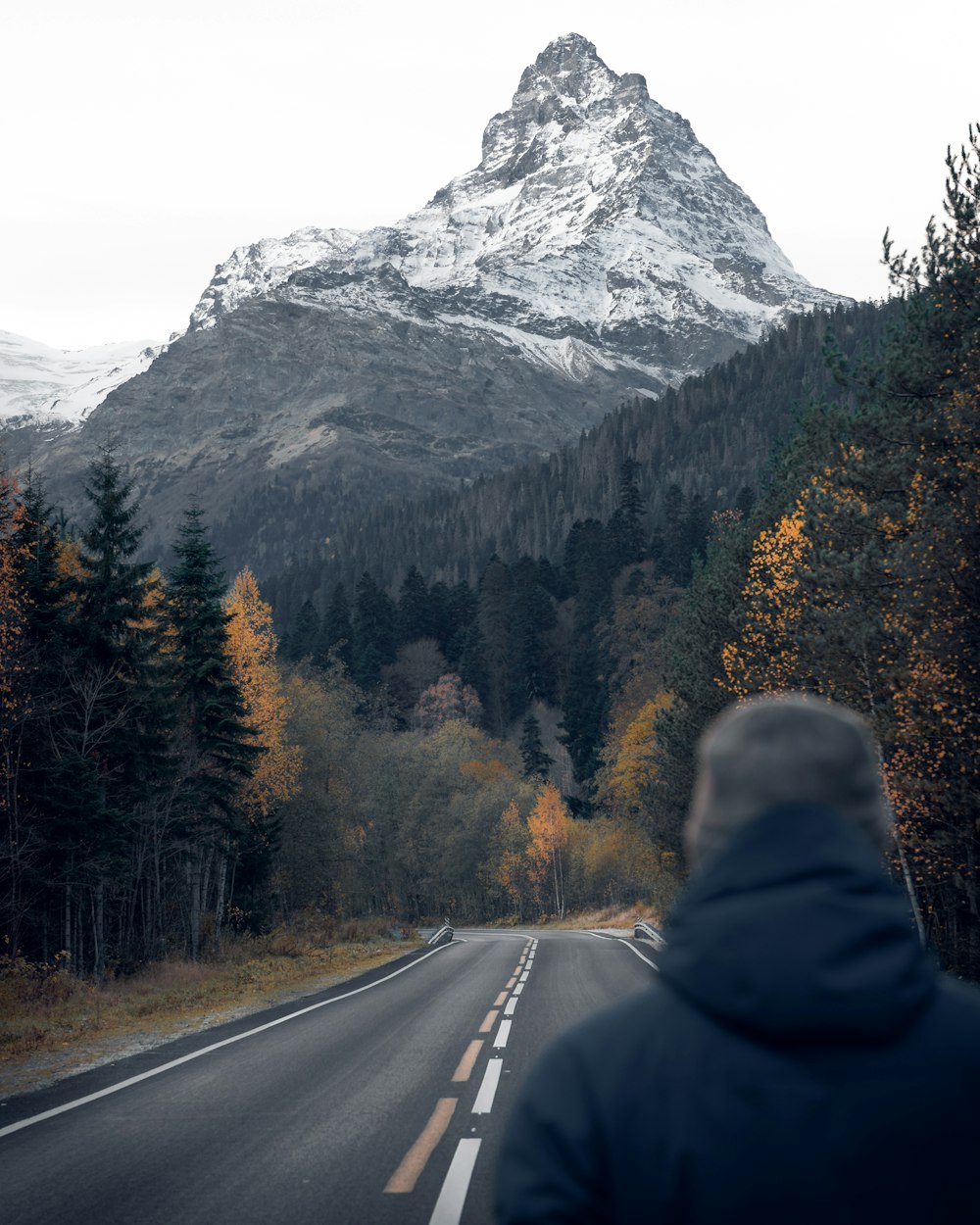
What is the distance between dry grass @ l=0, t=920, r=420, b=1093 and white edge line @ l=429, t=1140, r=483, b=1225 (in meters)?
5.70

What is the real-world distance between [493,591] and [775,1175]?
364 ft

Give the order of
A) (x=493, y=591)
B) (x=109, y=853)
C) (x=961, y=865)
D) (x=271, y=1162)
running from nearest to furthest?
(x=271, y=1162) < (x=961, y=865) < (x=109, y=853) < (x=493, y=591)

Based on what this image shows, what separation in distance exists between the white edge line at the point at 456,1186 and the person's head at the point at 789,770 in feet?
17.5

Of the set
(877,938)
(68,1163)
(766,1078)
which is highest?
(877,938)

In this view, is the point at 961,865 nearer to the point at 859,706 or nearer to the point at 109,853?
the point at 859,706

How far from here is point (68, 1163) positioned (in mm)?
8023

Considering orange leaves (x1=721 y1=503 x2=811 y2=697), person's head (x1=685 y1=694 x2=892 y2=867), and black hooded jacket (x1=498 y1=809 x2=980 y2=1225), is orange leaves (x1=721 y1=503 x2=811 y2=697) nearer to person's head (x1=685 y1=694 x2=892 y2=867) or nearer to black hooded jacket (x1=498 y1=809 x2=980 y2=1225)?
person's head (x1=685 y1=694 x2=892 y2=867)

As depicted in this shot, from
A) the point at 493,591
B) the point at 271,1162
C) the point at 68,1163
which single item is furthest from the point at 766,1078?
the point at 493,591

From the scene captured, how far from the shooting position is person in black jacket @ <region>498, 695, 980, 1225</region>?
1956mm

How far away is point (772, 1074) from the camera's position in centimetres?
198

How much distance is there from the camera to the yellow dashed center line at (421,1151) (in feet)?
24.1

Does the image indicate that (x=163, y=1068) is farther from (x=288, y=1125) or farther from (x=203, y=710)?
(x=203, y=710)

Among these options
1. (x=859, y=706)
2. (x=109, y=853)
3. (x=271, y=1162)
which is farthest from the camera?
(x=109, y=853)

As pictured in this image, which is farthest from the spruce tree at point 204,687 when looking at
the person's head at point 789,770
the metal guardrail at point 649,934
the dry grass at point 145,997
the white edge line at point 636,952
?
the person's head at point 789,770
